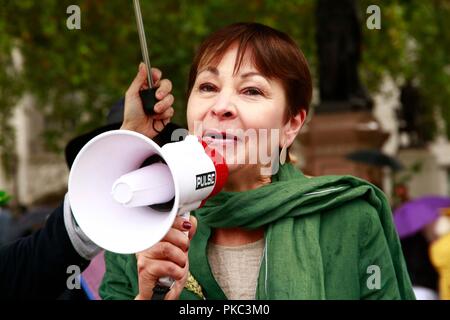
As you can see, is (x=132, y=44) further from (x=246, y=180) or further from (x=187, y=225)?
(x=187, y=225)

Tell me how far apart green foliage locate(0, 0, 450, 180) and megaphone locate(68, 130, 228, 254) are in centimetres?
761

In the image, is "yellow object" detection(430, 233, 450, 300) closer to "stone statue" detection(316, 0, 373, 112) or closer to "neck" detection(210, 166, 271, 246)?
"neck" detection(210, 166, 271, 246)

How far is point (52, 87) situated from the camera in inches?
704

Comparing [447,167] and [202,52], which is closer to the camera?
[202,52]

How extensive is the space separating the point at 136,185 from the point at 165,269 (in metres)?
0.21

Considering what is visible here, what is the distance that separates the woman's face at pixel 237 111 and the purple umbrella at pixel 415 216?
4267mm

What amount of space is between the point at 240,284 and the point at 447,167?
3114 centimetres

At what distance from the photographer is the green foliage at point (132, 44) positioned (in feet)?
39.3

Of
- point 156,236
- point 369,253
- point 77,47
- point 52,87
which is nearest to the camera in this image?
point 156,236

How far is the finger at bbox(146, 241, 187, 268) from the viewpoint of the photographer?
175 cm

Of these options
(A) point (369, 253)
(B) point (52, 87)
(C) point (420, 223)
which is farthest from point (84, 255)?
(B) point (52, 87)

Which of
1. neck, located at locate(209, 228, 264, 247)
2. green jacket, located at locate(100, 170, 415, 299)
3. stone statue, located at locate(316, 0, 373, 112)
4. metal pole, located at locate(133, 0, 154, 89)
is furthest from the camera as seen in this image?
stone statue, located at locate(316, 0, 373, 112)

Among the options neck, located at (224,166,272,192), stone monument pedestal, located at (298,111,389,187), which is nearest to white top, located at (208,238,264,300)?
neck, located at (224,166,272,192)

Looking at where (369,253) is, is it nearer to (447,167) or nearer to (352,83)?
(352,83)
